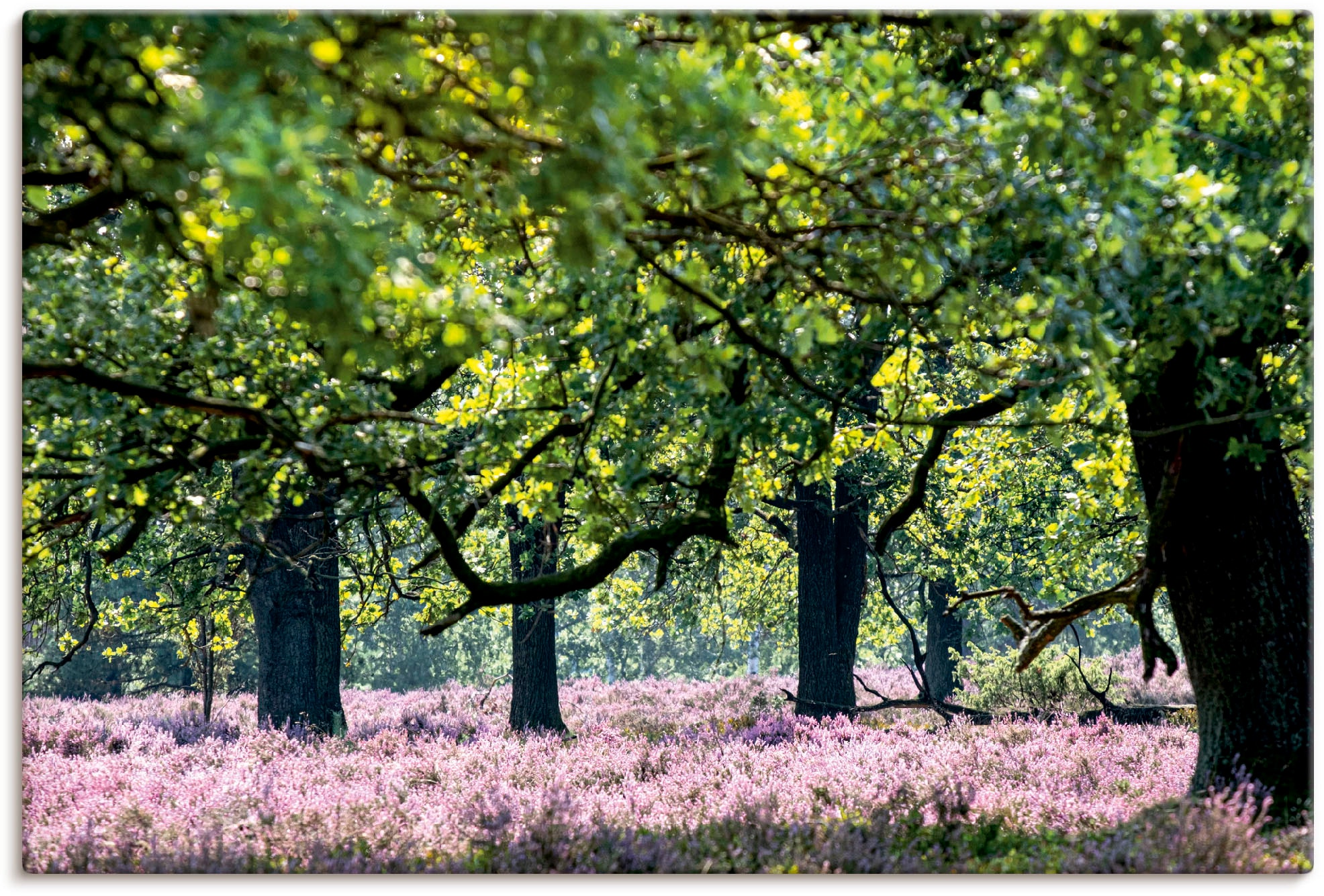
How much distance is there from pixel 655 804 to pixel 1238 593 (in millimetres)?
4182

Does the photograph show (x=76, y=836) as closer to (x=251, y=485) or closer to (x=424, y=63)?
(x=251, y=485)

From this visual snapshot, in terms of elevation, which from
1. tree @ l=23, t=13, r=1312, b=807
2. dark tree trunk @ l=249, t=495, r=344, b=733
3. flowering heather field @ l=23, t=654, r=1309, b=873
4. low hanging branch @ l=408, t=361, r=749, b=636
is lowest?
flowering heather field @ l=23, t=654, r=1309, b=873

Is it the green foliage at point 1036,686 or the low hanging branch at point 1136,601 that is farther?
the green foliage at point 1036,686

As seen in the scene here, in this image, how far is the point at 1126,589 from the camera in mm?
6648

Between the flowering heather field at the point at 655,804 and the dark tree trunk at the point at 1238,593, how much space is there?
0.37 metres

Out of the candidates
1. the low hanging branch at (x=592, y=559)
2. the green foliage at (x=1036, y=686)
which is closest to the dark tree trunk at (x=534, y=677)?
the green foliage at (x=1036, y=686)

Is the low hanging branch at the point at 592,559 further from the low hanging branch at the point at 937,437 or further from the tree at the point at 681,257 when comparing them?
the low hanging branch at the point at 937,437

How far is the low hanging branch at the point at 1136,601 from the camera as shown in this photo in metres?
5.57

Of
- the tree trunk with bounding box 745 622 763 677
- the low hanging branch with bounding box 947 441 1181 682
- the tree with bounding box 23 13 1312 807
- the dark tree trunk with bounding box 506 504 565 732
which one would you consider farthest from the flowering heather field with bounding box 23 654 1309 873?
the tree trunk with bounding box 745 622 763 677

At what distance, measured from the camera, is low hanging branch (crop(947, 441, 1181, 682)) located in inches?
219

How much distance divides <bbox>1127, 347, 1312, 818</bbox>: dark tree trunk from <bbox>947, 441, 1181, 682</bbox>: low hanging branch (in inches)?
3.0

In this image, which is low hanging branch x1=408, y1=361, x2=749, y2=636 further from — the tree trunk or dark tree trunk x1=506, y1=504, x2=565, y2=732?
the tree trunk

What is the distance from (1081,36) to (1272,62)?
1475 mm

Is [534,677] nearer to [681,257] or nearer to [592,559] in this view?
[592,559]
